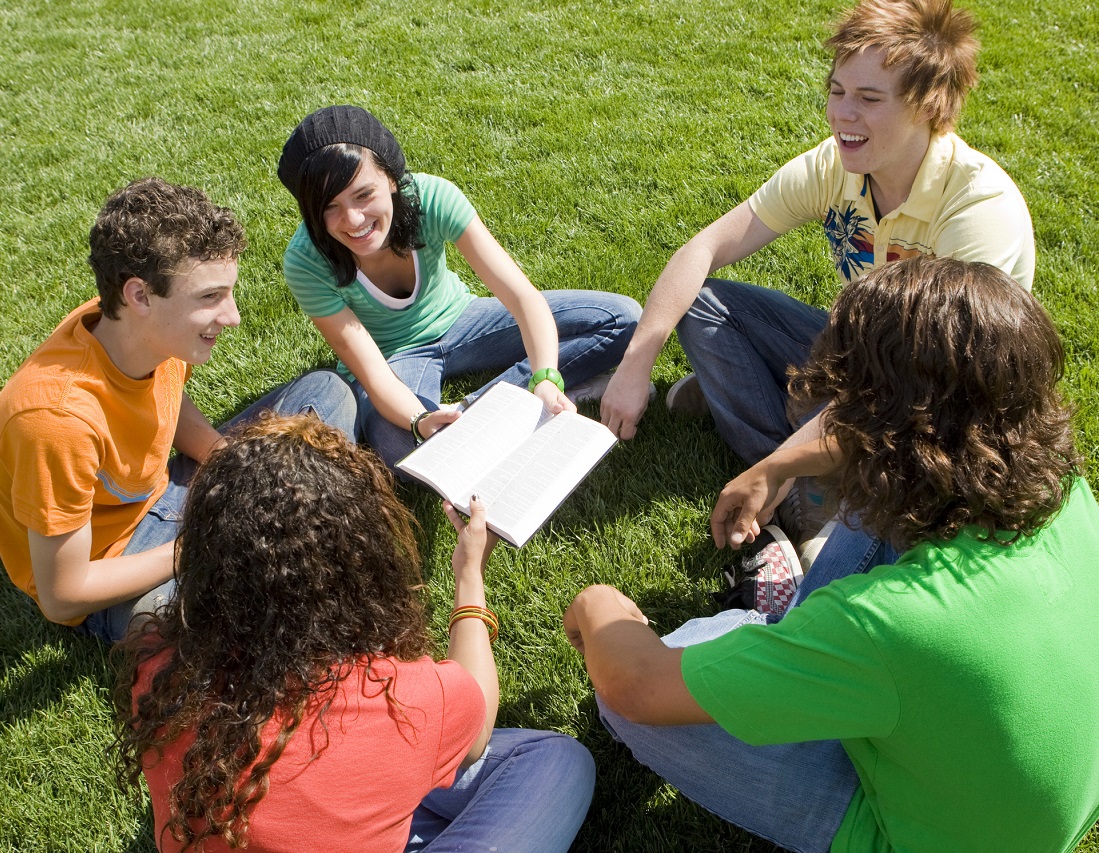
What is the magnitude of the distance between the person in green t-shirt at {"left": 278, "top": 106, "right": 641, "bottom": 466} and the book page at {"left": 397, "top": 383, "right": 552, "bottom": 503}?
0.16 m

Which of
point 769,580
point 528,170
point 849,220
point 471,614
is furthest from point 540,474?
point 528,170

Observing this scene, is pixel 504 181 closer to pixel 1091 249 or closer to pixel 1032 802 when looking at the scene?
pixel 1091 249

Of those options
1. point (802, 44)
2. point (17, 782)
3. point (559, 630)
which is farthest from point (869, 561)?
point (802, 44)

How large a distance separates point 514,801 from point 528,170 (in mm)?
4041

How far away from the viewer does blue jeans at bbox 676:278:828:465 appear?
11.0 feet

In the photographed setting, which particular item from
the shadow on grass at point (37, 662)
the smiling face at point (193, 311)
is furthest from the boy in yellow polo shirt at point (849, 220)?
the shadow on grass at point (37, 662)

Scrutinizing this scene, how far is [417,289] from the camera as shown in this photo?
3652 millimetres

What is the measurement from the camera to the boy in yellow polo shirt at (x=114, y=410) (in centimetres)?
249

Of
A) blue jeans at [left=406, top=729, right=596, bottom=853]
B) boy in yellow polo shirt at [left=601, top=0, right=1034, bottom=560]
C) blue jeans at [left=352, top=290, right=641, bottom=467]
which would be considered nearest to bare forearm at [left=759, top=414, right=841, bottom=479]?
boy in yellow polo shirt at [left=601, top=0, right=1034, bottom=560]

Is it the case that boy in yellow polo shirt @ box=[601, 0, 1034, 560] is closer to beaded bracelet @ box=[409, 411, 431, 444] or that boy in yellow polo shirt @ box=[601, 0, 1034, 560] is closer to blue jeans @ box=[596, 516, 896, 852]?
blue jeans @ box=[596, 516, 896, 852]

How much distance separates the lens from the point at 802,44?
6098 mm

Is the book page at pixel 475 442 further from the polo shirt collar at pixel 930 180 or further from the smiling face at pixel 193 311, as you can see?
the polo shirt collar at pixel 930 180

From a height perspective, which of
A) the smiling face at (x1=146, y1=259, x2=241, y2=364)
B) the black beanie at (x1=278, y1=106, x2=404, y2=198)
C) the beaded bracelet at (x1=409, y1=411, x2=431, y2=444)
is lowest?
the beaded bracelet at (x1=409, y1=411, x2=431, y2=444)

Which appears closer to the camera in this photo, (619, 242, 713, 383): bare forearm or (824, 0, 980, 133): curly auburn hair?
(824, 0, 980, 133): curly auburn hair
